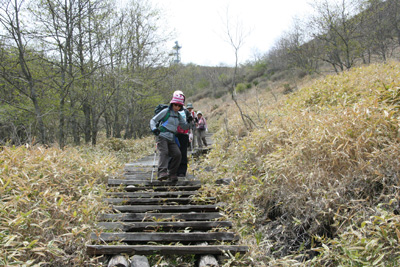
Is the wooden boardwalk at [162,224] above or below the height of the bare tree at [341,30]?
below

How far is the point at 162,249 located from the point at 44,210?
1702 mm

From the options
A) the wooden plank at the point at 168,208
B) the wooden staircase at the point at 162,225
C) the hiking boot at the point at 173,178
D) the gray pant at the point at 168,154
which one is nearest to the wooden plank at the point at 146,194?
the wooden staircase at the point at 162,225

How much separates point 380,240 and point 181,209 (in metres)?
2.90

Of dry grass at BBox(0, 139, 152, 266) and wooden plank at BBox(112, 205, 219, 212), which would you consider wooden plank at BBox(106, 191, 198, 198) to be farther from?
wooden plank at BBox(112, 205, 219, 212)

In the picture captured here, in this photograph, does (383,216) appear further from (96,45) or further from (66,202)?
(96,45)

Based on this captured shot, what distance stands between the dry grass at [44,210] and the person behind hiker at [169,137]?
1406mm

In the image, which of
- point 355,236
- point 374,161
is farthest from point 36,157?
point 374,161

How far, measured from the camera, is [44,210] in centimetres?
364

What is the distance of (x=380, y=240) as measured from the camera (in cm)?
286

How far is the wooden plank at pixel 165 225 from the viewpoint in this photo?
13.1 feet

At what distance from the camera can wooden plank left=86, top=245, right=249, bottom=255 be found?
3.28m

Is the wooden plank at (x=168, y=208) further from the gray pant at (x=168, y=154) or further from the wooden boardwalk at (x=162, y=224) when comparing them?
the gray pant at (x=168, y=154)

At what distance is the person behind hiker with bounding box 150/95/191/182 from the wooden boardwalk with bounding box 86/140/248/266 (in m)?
0.49

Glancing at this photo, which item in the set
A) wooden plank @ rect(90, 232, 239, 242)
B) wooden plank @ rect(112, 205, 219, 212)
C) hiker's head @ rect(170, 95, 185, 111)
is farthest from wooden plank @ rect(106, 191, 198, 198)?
hiker's head @ rect(170, 95, 185, 111)
